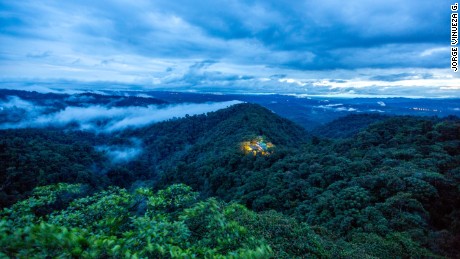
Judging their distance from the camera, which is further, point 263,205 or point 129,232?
point 263,205

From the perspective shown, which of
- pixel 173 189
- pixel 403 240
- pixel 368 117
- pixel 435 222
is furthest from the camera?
pixel 368 117

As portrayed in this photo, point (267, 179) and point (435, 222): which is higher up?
point (435, 222)

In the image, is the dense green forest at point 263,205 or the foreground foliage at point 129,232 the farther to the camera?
the dense green forest at point 263,205

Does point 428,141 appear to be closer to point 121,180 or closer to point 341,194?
point 341,194

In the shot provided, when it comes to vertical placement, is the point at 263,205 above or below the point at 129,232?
below

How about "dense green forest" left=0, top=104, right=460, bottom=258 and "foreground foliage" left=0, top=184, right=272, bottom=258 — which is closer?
"foreground foliage" left=0, top=184, right=272, bottom=258

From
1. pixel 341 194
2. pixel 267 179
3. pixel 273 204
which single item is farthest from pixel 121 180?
pixel 341 194

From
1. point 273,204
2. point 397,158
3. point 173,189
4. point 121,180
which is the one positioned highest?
point 173,189

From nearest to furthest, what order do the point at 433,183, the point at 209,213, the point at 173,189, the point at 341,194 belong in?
the point at 209,213 < the point at 173,189 < the point at 433,183 < the point at 341,194
